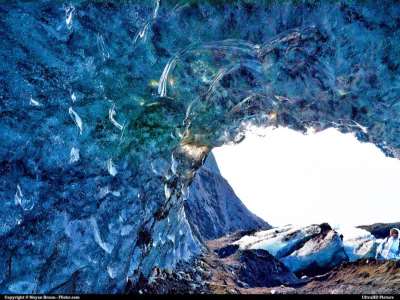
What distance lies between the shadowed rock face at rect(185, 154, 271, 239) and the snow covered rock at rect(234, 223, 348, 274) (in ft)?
7.13

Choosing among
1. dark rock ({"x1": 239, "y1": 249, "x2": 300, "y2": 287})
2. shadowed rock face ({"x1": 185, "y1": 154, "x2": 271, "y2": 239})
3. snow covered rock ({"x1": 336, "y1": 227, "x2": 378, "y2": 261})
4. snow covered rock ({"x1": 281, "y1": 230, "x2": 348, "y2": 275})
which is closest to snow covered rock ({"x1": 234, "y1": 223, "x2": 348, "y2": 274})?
snow covered rock ({"x1": 281, "y1": 230, "x2": 348, "y2": 275})

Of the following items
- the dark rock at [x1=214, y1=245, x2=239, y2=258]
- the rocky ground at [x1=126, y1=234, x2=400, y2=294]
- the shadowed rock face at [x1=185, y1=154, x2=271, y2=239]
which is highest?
the shadowed rock face at [x1=185, y1=154, x2=271, y2=239]

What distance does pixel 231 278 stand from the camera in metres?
9.66

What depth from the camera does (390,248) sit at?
32.8ft

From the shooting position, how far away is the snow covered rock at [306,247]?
34.8 ft

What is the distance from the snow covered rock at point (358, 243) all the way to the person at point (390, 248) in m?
0.26

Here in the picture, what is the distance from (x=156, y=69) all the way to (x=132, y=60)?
1.23ft

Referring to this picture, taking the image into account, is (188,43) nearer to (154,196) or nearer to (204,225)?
(154,196)

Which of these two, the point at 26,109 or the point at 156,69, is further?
the point at 156,69

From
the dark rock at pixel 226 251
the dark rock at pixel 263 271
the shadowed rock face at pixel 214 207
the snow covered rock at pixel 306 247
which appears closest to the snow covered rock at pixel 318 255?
the snow covered rock at pixel 306 247

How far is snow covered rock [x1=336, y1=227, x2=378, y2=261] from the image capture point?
1057cm

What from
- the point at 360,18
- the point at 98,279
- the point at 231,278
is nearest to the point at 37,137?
the point at 98,279

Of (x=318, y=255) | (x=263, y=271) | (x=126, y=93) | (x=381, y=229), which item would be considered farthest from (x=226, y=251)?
(x=126, y=93)

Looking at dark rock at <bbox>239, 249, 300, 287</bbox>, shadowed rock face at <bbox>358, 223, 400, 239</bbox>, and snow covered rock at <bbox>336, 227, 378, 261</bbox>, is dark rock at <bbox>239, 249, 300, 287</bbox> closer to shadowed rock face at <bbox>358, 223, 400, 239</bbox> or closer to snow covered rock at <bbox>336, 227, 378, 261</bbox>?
snow covered rock at <bbox>336, 227, 378, 261</bbox>
